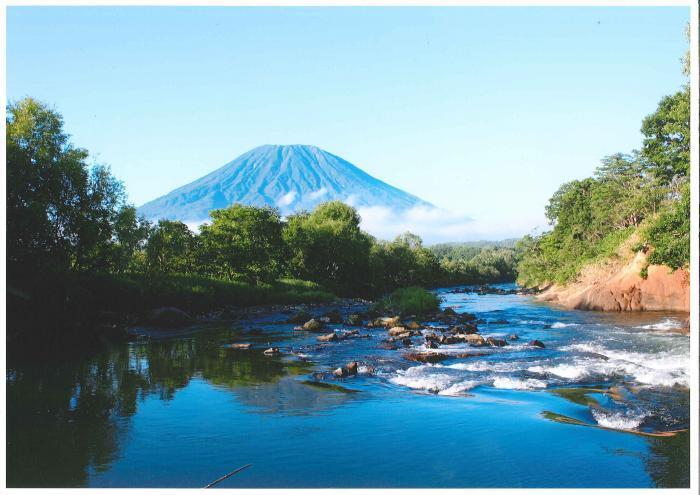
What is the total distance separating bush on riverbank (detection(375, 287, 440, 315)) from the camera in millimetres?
33281

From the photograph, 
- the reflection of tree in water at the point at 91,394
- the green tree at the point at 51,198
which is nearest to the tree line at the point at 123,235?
the green tree at the point at 51,198

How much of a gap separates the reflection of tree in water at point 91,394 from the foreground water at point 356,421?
0.04 m

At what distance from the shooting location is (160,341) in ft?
65.6

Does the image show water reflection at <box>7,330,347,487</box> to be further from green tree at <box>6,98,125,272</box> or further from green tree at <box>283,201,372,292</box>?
green tree at <box>283,201,372,292</box>

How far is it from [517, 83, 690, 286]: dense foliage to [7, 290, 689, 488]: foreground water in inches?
502

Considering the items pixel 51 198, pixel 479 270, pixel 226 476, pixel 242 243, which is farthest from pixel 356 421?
pixel 479 270

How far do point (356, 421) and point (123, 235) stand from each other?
24928 mm

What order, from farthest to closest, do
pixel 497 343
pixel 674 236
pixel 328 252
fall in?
pixel 328 252
pixel 674 236
pixel 497 343

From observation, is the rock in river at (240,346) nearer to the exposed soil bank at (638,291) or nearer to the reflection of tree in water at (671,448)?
the reflection of tree in water at (671,448)

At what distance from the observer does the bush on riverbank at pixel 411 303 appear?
33281mm

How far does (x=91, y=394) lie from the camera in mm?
10961

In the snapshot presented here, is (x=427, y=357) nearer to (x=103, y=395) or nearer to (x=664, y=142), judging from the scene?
(x=103, y=395)

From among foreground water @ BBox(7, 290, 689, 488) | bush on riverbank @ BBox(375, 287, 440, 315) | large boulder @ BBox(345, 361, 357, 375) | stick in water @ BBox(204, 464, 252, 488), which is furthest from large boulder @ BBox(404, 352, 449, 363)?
bush on riverbank @ BBox(375, 287, 440, 315)

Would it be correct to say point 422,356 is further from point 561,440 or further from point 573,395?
point 561,440
